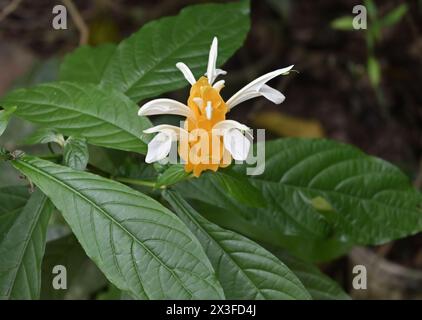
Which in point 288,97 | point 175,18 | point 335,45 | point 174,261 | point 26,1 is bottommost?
point 174,261

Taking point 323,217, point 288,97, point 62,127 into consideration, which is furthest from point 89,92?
point 288,97

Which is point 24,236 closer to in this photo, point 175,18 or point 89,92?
point 89,92

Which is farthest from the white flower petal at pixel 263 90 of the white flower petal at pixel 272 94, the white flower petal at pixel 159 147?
→ the white flower petal at pixel 159 147

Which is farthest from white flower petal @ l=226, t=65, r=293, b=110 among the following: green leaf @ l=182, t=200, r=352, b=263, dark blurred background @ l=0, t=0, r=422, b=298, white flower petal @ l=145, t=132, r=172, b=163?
dark blurred background @ l=0, t=0, r=422, b=298

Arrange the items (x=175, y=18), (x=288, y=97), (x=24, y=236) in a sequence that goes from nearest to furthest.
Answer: (x=24, y=236) → (x=175, y=18) → (x=288, y=97)

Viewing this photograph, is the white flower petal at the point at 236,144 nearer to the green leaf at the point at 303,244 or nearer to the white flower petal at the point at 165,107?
the white flower petal at the point at 165,107

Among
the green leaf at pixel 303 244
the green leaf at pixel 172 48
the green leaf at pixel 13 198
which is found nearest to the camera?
the green leaf at pixel 13 198

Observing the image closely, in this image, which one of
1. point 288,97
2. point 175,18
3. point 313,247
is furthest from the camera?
point 288,97
